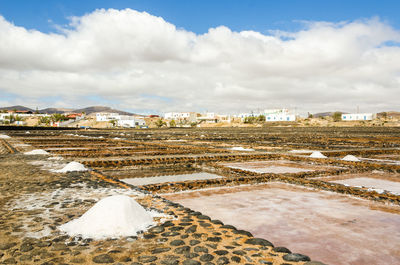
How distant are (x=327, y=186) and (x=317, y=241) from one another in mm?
1984

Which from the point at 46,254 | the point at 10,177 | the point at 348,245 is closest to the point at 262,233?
the point at 348,245

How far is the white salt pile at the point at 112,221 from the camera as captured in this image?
2346 millimetres

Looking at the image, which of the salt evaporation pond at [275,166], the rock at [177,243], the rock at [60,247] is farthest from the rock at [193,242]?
the salt evaporation pond at [275,166]

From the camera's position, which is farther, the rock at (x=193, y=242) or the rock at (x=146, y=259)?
the rock at (x=193, y=242)

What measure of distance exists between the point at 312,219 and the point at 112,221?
6.38ft

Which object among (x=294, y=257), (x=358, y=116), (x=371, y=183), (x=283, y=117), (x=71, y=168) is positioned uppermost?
(x=283, y=117)

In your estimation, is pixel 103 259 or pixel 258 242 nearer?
pixel 103 259

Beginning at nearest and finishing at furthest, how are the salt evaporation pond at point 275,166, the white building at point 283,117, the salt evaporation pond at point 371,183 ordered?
1. the salt evaporation pond at point 371,183
2. the salt evaporation pond at point 275,166
3. the white building at point 283,117

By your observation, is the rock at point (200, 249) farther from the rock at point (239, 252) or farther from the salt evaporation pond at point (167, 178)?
the salt evaporation pond at point (167, 178)

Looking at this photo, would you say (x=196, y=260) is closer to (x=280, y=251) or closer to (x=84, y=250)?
(x=280, y=251)

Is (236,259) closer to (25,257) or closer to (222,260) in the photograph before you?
(222,260)

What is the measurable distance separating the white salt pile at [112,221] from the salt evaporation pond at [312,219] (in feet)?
3.10

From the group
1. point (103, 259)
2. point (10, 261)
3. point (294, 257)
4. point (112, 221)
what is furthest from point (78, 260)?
point (294, 257)

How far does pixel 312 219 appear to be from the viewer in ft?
10.1
